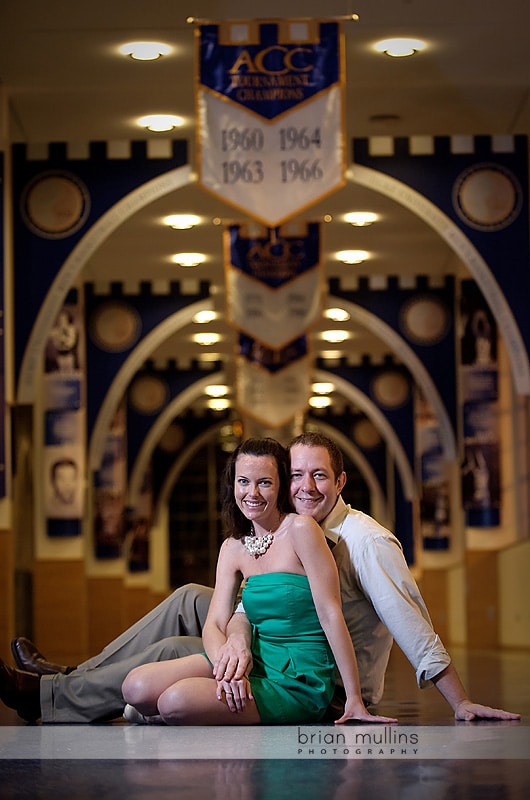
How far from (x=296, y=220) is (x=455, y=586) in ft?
23.1

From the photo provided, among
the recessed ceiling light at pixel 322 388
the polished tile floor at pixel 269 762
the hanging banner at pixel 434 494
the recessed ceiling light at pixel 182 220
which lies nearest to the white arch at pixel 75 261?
the recessed ceiling light at pixel 182 220

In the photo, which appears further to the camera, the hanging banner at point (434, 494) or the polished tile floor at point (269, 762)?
the hanging banner at point (434, 494)

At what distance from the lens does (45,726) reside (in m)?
5.58

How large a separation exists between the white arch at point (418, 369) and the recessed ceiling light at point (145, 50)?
7.28 metres

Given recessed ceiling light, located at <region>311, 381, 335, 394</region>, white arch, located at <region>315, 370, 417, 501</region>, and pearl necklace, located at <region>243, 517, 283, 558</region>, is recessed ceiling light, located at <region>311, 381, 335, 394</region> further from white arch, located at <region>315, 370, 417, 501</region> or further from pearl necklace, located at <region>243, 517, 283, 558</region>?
pearl necklace, located at <region>243, 517, 283, 558</region>

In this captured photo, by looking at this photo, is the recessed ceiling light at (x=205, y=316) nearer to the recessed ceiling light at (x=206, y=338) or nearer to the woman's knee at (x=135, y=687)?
the recessed ceiling light at (x=206, y=338)

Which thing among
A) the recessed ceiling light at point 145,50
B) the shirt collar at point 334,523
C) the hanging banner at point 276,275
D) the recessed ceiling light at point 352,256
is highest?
the recessed ceiling light at point 145,50

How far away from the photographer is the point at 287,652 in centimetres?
519

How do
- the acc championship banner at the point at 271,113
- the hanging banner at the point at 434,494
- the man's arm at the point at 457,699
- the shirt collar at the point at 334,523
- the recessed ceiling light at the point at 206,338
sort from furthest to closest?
the recessed ceiling light at the point at 206,338
the hanging banner at the point at 434,494
the acc championship banner at the point at 271,113
the shirt collar at the point at 334,523
the man's arm at the point at 457,699

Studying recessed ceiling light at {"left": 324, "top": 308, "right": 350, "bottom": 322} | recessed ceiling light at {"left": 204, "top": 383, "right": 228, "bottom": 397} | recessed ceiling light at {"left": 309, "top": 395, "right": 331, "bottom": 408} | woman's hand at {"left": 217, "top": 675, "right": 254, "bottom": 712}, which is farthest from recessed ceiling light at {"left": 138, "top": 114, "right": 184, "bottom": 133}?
recessed ceiling light at {"left": 309, "top": 395, "right": 331, "bottom": 408}

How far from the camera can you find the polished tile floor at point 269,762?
393cm

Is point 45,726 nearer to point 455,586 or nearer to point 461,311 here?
point 461,311

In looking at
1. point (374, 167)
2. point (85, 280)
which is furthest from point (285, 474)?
point (85, 280)

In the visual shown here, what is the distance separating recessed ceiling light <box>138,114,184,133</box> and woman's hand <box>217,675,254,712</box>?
7.10 meters
